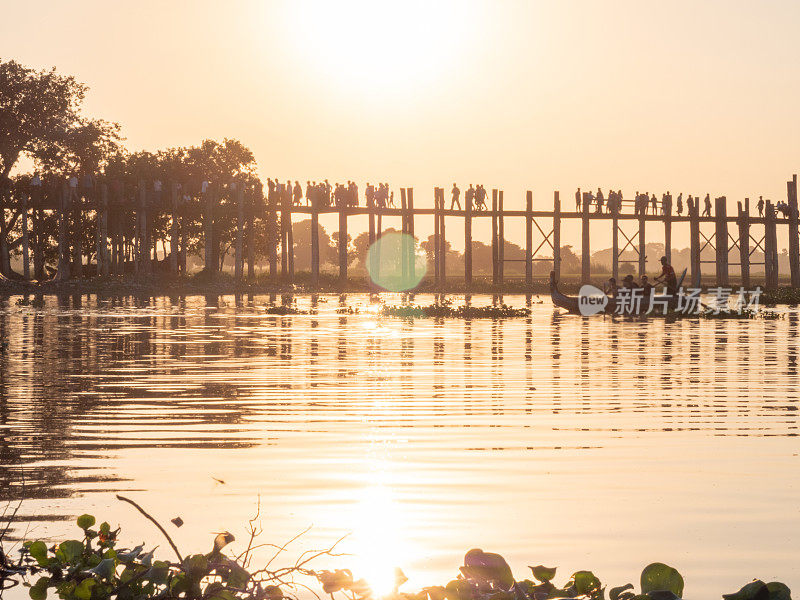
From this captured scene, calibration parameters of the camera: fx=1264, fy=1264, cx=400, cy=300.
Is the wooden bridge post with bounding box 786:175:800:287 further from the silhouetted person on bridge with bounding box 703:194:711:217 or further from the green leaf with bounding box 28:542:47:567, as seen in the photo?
the green leaf with bounding box 28:542:47:567

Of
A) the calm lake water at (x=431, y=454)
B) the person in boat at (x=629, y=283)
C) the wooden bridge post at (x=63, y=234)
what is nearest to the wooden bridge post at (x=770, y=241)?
the person in boat at (x=629, y=283)

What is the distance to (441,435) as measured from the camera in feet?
32.8

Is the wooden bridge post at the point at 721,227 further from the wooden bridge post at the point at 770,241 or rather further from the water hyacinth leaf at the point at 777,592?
the water hyacinth leaf at the point at 777,592

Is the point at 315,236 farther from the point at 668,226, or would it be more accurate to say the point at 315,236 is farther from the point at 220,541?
the point at 220,541

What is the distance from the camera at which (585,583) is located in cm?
436

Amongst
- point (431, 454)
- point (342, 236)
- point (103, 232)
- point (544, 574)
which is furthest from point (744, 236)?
point (544, 574)

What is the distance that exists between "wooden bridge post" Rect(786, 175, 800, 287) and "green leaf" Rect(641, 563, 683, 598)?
53574 mm

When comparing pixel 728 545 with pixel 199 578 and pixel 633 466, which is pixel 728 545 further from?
pixel 199 578

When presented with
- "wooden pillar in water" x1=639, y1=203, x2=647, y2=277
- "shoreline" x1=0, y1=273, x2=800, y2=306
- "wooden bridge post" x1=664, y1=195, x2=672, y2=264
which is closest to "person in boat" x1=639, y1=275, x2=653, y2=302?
"shoreline" x1=0, y1=273, x2=800, y2=306

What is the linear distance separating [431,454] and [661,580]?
481 centimetres

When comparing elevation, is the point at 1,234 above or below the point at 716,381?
above

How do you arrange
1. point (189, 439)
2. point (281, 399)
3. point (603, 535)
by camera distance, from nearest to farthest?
point (603, 535) < point (189, 439) < point (281, 399)

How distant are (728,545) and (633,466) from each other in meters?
2.31

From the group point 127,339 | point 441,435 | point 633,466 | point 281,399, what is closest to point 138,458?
point 441,435
